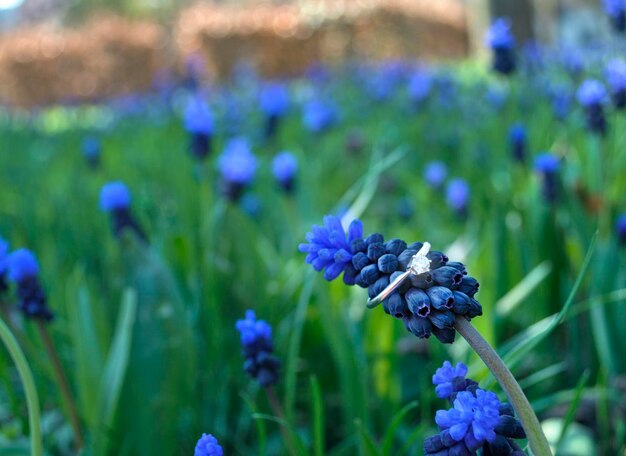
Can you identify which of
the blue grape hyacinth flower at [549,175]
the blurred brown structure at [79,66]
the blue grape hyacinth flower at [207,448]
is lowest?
the blue grape hyacinth flower at [207,448]

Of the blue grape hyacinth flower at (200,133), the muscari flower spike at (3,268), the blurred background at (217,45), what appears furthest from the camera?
the blurred background at (217,45)

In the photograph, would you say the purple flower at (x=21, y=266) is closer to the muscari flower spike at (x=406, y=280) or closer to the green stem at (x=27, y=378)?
the green stem at (x=27, y=378)

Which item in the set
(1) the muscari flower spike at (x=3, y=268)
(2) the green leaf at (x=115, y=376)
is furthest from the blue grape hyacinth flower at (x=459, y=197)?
(1) the muscari flower spike at (x=3, y=268)

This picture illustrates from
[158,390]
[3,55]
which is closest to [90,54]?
[3,55]

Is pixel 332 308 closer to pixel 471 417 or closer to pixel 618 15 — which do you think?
pixel 471 417

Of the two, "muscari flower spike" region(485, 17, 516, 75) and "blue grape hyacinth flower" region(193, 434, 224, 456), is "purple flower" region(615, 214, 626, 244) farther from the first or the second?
"blue grape hyacinth flower" region(193, 434, 224, 456)

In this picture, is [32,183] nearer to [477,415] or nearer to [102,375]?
[102,375]

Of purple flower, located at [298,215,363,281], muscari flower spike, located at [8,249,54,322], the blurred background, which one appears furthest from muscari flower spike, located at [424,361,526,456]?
the blurred background
